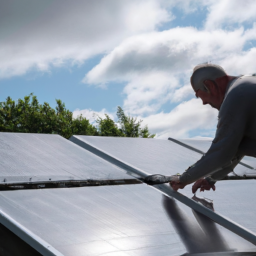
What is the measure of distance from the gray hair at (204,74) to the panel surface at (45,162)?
105 cm

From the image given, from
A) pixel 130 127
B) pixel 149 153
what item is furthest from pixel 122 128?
pixel 149 153

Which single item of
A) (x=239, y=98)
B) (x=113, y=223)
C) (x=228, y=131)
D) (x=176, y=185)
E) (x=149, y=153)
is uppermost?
(x=239, y=98)

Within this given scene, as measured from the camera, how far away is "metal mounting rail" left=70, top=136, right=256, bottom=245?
295cm

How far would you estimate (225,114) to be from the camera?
9.34 feet

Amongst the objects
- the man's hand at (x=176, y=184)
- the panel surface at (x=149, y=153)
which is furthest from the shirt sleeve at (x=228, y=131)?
the panel surface at (x=149, y=153)

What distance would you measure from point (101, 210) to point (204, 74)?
124 centimetres

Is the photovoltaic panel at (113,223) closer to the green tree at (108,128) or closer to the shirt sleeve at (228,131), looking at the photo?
the shirt sleeve at (228,131)

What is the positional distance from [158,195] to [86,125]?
16405 mm

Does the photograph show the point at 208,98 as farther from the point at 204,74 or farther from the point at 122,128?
the point at 122,128

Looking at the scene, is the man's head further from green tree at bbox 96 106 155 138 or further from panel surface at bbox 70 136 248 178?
green tree at bbox 96 106 155 138

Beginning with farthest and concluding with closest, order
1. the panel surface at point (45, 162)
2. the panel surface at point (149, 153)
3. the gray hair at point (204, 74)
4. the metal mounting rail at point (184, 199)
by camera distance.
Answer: the panel surface at point (149, 153)
the panel surface at point (45, 162)
the gray hair at point (204, 74)
the metal mounting rail at point (184, 199)

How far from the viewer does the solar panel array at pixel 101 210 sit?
2.30 m

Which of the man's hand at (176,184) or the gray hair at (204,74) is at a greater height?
the gray hair at (204,74)

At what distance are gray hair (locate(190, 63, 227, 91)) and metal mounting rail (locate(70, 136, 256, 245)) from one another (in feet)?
2.94
